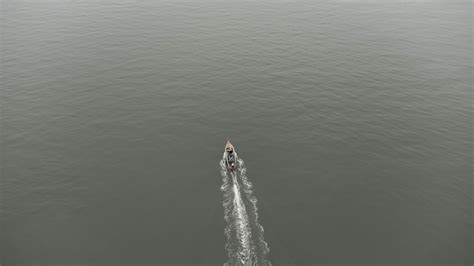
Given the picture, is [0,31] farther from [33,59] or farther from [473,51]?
[473,51]

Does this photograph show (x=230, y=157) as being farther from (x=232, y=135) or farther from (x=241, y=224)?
(x=241, y=224)

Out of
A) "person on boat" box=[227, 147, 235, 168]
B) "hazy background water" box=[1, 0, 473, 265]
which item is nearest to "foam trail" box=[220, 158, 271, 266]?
"hazy background water" box=[1, 0, 473, 265]

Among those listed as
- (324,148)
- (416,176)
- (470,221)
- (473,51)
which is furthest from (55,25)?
(473,51)

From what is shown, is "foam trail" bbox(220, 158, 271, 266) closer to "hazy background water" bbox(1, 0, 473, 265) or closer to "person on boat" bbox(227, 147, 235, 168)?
"hazy background water" bbox(1, 0, 473, 265)

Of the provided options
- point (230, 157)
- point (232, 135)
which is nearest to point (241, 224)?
point (230, 157)

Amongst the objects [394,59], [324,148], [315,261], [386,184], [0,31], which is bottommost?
[315,261]
